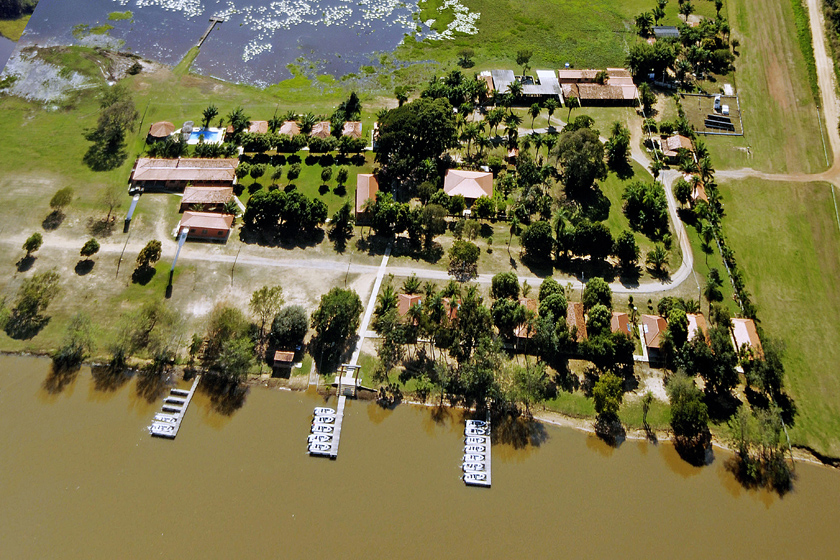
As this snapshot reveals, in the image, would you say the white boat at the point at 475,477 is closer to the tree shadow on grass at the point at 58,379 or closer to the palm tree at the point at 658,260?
the palm tree at the point at 658,260

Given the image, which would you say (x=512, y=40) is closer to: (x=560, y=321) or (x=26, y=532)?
(x=560, y=321)

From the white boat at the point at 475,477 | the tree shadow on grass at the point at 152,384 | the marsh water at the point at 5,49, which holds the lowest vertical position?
the white boat at the point at 475,477

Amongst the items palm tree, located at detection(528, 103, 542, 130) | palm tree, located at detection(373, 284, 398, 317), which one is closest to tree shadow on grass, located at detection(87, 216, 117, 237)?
palm tree, located at detection(373, 284, 398, 317)

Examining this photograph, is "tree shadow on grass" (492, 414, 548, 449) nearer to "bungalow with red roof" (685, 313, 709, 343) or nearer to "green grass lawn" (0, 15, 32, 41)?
"bungalow with red roof" (685, 313, 709, 343)

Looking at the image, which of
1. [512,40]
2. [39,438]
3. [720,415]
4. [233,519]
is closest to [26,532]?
[39,438]

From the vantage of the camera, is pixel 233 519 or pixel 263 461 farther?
pixel 263 461

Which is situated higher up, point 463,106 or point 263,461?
point 463,106

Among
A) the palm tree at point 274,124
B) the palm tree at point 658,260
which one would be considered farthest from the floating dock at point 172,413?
the palm tree at point 658,260
